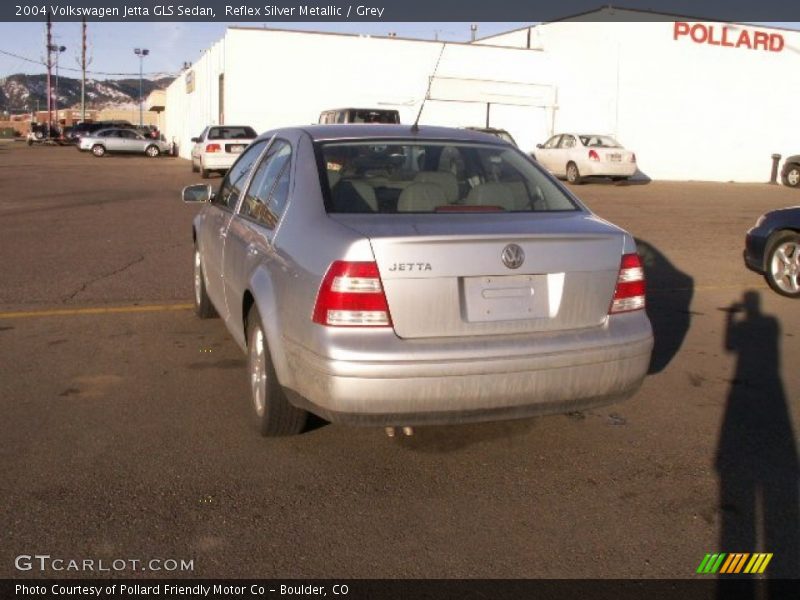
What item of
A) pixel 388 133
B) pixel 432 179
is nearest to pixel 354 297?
pixel 432 179

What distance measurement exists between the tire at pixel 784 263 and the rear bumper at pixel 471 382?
207 inches

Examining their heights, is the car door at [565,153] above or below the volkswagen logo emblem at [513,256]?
above

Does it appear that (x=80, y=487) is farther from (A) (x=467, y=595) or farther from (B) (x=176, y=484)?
(A) (x=467, y=595)

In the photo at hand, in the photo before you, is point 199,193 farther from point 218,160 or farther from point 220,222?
point 218,160

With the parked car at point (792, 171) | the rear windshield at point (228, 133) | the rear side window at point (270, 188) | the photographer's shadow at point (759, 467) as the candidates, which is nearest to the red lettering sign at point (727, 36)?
the parked car at point (792, 171)

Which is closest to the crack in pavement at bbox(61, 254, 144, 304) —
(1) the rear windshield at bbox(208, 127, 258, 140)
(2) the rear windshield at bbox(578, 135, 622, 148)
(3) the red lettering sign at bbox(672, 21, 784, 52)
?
(1) the rear windshield at bbox(208, 127, 258, 140)

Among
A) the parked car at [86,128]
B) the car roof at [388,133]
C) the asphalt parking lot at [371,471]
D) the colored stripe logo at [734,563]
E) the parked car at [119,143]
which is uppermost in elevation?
the parked car at [86,128]

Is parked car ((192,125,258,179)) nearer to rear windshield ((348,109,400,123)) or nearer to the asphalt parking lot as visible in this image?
rear windshield ((348,109,400,123))

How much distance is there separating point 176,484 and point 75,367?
2.18m

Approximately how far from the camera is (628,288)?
165 inches

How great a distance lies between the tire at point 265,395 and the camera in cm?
430

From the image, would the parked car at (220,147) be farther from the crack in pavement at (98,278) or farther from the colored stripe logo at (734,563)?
the colored stripe logo at (734,563)

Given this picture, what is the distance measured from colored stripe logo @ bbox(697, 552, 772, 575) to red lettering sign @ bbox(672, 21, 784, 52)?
103ft

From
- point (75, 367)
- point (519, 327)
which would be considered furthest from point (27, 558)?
point (75, 367)
